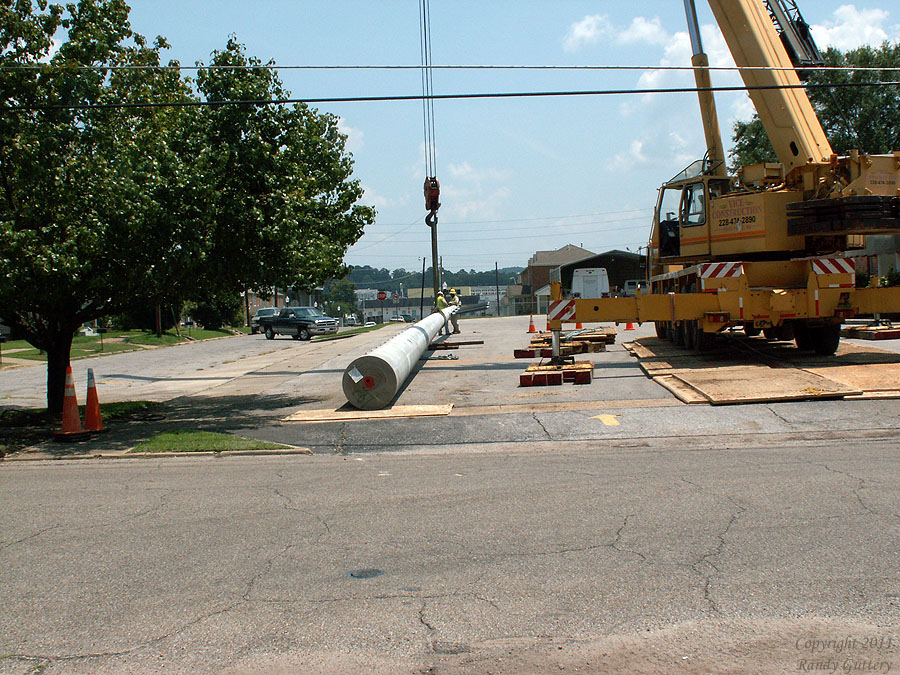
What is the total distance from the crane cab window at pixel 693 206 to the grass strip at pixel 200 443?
34.7 ft

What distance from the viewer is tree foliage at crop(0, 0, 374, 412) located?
37.9ft

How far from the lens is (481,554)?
5480 millimetres

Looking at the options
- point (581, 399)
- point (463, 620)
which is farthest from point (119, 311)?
point (463, 620)

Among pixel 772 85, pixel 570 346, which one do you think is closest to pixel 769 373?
pixel 772 85

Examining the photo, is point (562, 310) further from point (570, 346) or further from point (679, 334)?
point (679, 334)

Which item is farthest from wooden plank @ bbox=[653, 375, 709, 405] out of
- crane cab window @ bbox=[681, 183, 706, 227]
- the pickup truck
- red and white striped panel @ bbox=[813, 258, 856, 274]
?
the pickup truck

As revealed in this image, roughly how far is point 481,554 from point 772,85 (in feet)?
43.1

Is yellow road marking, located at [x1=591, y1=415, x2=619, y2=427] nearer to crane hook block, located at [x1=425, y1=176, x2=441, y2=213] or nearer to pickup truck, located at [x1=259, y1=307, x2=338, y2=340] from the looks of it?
crane hook block, located at [x1=425, y1=176, x2=441, y2=213]

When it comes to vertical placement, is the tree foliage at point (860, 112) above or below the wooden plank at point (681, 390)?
above

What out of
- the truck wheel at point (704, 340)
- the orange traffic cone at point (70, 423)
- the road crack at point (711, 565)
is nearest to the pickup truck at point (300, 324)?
the truck wheel at point (704, 340)

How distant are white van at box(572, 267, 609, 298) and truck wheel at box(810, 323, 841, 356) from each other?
3027cm

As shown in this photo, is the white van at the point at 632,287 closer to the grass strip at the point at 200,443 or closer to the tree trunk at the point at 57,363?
the tree trunk at the point at 57,363

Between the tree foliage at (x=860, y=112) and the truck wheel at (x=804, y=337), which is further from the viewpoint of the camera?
the tree foliage at (x=860, y=112)

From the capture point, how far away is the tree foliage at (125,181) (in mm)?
11547
